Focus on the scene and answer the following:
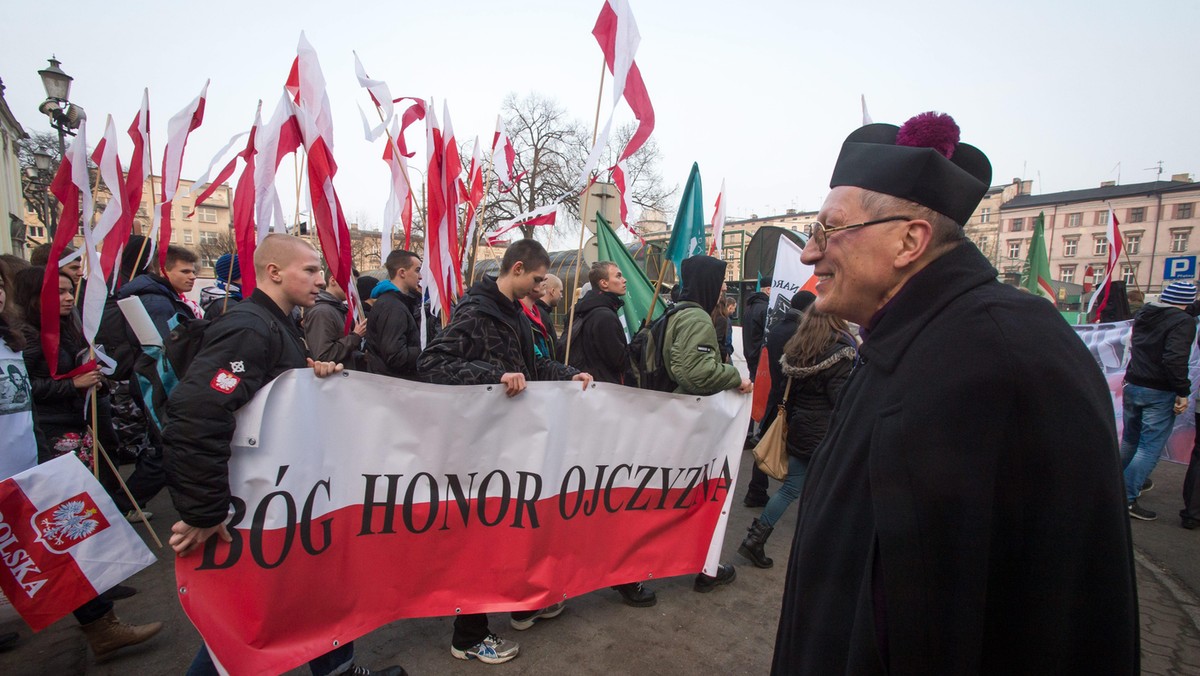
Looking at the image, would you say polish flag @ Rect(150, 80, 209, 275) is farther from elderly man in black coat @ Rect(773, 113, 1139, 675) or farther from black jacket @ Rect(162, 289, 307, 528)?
elderly man in black coat @ Rect(773, 113, 1139, 675)

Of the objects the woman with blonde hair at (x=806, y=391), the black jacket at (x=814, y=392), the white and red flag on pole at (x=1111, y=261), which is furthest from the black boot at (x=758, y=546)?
the white and red flag on pole at (x=1111, y=261)

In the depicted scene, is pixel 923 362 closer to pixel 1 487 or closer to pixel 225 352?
pixel 225 352

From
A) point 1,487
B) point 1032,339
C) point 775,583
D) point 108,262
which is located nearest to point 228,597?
point 1,487

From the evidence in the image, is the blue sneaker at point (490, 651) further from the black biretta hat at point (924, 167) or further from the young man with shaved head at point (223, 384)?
the black biretta hat at point (924, 167)

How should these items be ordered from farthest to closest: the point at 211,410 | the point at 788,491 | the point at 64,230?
the point at 788,491
the point at 64,230
the point at 211,410

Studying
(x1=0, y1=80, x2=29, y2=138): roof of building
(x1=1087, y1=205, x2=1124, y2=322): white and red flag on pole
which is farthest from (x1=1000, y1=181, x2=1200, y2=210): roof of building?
(x1=0, y1=80, x2=29, y2=138): roof of building

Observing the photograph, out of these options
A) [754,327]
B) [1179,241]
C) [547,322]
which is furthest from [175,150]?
[1179,241]

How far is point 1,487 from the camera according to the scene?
2484 millimetres

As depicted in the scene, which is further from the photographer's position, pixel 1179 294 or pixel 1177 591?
pixel 1179 294

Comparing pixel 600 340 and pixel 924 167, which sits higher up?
pixel 924 167

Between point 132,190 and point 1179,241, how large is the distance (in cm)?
8419

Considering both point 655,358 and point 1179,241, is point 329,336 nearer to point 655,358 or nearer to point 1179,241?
point 655,358

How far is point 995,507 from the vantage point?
1053 millimetres

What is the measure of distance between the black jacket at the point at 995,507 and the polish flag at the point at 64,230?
360cm
